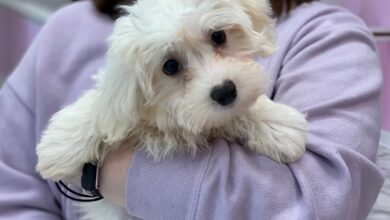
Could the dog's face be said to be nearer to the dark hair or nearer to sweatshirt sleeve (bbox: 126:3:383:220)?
sweatshirt sleeve (bbox: 126:3:383:220)

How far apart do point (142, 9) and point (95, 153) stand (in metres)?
0.25

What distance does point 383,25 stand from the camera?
62.0 inches

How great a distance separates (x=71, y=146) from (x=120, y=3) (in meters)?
0.50

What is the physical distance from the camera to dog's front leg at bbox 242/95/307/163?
0.87 m

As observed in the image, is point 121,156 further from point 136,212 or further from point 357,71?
point 357,71

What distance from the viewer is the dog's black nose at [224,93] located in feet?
2.56

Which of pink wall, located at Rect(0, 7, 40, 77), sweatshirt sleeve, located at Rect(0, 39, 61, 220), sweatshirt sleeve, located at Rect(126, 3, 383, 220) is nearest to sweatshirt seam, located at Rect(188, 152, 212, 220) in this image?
sweatshirt sleeve, located at Rect(126, 3, 383, 220)

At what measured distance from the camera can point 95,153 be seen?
0.94 meters

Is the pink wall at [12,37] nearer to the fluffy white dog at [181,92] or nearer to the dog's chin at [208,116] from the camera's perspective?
the fluffy white dog at [181,92]

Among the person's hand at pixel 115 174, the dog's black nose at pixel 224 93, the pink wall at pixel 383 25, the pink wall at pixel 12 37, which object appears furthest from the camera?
the pink wall at pixel 12 37

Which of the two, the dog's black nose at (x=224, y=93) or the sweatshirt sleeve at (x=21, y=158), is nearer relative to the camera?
the dog's black nose at (x=224, y=93)

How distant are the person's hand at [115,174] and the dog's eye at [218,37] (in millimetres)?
217

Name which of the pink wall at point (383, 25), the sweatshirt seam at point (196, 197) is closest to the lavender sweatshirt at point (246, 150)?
the sweatshirt seam at point (196, 197)

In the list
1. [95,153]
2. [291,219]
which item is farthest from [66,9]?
[291,219]
